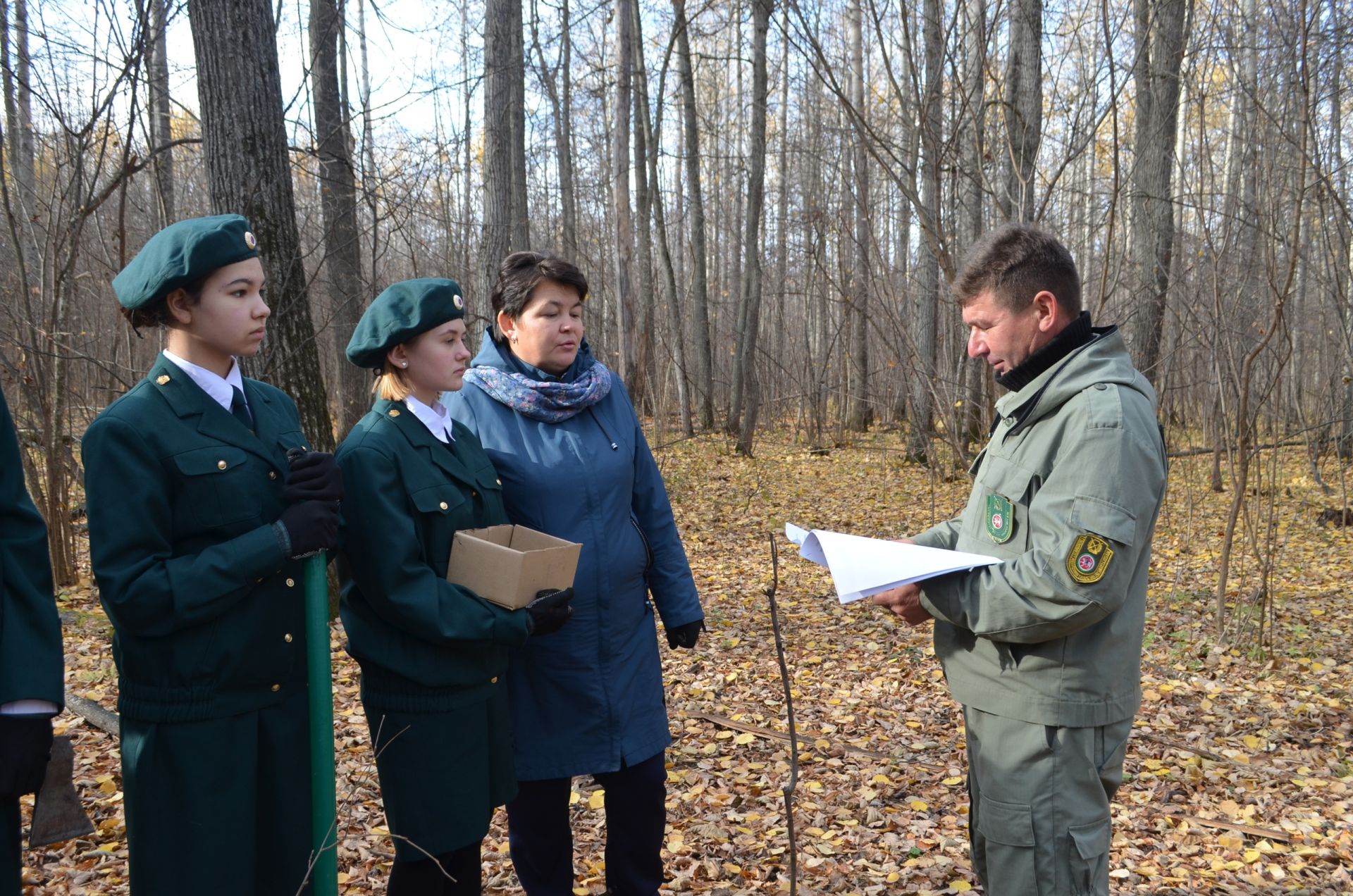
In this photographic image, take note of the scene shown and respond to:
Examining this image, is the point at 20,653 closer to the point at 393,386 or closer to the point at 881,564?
the point at 393,386

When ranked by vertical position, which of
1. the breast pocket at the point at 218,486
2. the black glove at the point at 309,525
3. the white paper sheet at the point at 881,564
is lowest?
the white paper sheet at the point at 881,564

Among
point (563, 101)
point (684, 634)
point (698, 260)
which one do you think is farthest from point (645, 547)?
point (563, 101)

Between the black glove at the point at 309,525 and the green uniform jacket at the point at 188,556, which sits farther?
the black glove at the point at 309,525

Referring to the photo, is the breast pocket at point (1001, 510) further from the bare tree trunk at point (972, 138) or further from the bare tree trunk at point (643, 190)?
the bare tree trunk at point (643, 190)

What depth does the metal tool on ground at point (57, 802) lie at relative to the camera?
1.85 m

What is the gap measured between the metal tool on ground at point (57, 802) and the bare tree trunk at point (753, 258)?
12614mm

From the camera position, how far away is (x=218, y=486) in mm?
1940

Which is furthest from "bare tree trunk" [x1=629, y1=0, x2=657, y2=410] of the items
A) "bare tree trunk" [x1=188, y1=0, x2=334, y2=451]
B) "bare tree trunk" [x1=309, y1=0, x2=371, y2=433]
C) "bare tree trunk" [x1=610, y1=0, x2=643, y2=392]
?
"bare tree trunk" [x1=188, y1=0, x2=334, y2=451]

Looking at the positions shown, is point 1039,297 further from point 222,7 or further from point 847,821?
point 222,7

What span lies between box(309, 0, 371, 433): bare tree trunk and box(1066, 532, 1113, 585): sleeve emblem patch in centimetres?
688

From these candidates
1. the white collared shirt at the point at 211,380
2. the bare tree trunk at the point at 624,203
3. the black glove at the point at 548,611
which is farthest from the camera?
the bare tree trunk at the point at 624,203

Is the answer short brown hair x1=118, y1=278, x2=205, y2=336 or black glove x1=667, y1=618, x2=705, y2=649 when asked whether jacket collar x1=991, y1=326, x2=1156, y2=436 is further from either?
short brown hair x1=118, y1=278, x2=205, y2=336

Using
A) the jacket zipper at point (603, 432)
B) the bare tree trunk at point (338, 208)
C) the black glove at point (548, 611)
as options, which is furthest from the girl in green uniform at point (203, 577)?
the bare tree trunk at point (338, 208)

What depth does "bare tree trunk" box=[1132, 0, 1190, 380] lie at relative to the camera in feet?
25.5
